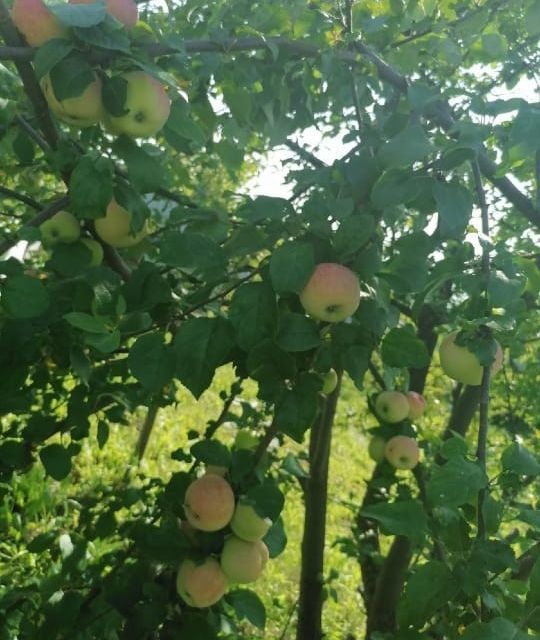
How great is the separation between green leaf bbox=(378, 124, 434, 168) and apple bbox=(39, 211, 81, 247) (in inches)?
24.1

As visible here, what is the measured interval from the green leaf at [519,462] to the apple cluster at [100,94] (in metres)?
0.74

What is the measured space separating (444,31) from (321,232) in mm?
828

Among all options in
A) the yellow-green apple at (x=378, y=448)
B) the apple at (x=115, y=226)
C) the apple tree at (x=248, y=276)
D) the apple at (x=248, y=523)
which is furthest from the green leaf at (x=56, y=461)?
the yellow-green apple at (x=378, y=448)

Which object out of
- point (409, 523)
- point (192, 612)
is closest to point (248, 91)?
point (409, 523)

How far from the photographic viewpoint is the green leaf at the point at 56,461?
62.8 inches

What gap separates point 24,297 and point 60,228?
237 mm

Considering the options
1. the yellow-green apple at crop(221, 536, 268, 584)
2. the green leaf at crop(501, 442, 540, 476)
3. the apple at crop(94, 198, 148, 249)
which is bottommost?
the yellow-green apple at crop(221, 536, 268, 584)

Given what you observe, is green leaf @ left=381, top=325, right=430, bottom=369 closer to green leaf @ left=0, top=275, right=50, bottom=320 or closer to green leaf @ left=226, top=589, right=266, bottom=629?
green leaf @ left=0, top=275, right=50, bottom=320

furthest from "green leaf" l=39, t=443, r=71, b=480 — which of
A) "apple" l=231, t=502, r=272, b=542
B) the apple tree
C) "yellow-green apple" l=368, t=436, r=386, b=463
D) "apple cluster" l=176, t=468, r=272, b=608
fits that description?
"yellow-green apple" l=368, t=436, r=386, b=463

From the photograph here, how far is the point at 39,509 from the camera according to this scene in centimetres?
318

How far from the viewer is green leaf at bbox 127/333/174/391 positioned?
44.2 inches

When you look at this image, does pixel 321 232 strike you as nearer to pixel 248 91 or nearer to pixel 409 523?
pixel 409 523

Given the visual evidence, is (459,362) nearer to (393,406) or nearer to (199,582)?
(199,582)

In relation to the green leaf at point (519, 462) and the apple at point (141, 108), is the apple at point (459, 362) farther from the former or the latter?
the apple at point (141, 108)
